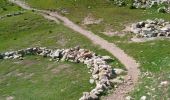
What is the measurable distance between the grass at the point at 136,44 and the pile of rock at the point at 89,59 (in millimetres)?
2774

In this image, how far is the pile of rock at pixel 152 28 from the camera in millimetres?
56375

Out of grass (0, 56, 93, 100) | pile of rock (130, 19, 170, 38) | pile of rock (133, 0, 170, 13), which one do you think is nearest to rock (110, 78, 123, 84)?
grass (0, 56, 93, 100)

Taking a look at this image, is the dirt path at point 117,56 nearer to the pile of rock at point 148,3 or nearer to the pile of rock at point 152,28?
the pile of rock at point 152,28

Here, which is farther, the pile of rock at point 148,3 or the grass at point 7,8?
the grass at point 7,8

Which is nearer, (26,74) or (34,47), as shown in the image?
(26,74)

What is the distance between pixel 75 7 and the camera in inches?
3275

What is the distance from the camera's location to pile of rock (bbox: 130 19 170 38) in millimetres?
56375

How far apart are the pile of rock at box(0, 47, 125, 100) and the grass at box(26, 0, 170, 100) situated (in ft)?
9.10

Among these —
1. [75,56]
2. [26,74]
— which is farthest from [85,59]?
[26,74]

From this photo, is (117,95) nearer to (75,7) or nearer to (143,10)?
(143,10)

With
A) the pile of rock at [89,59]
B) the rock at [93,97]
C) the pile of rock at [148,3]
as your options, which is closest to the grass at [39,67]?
the pile of rock at [89,59]

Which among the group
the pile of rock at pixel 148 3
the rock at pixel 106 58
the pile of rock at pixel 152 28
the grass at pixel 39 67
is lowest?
the grass at pixel 39 67

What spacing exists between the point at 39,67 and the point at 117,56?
8.36 metres

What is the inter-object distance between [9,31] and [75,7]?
46.1ft
